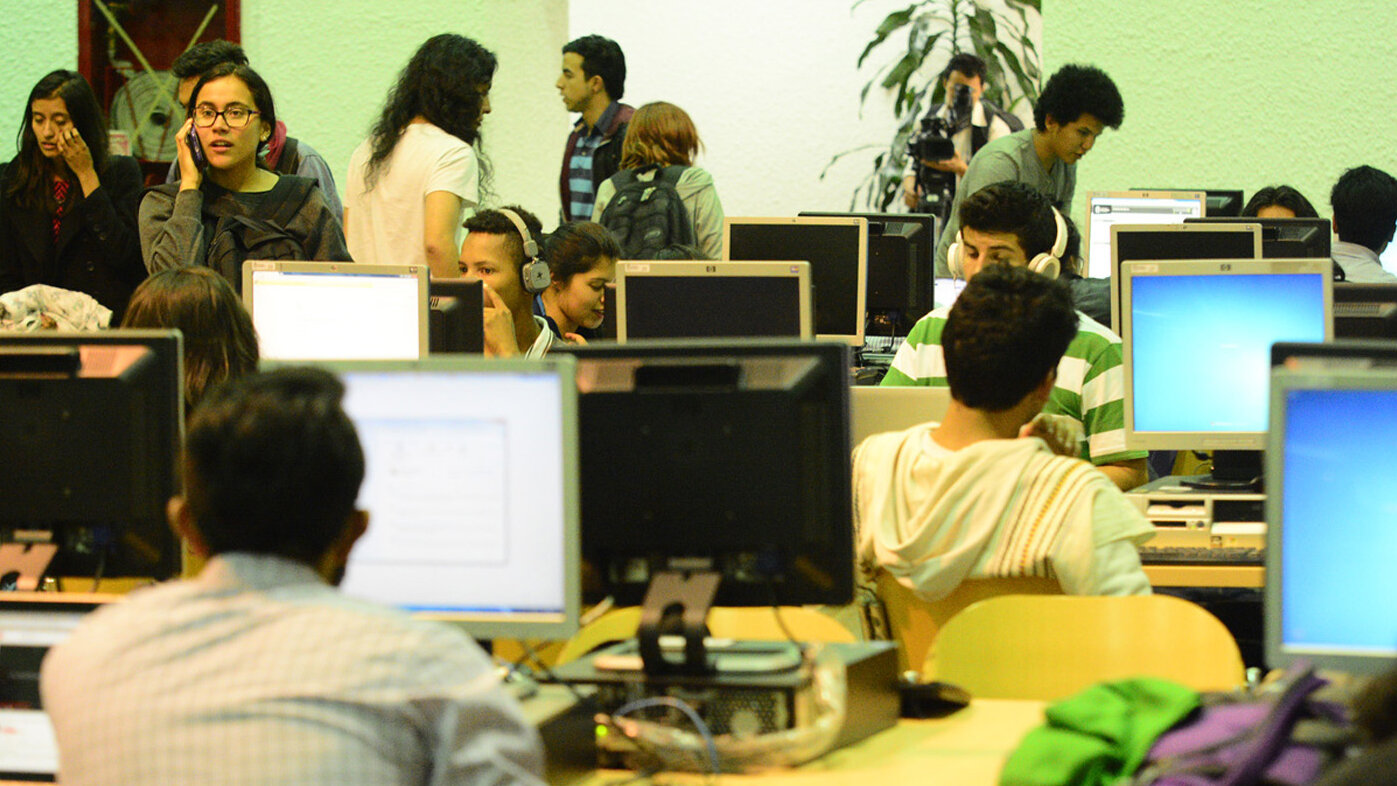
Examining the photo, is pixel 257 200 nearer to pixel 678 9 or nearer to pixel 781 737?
pixel 781 737

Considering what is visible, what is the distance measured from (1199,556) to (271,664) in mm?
2075

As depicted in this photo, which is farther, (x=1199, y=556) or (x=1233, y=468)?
(x=1233, y=468)

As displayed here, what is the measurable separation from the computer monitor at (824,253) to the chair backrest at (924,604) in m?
2.25

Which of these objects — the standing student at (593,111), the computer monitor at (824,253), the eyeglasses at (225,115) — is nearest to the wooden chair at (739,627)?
the eyeglasses at (225,115)

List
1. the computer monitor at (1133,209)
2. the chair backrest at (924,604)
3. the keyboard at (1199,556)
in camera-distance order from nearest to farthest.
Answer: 1. the chair backrest at (924,604)
2. the keyboard at (1199,556)
3. the computer monitor at (1133,209)

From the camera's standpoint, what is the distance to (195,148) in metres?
3.54


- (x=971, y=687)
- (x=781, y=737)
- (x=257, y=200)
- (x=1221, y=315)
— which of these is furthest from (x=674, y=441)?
(x=257, y=200)

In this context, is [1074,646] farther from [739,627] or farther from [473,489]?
[473,489]

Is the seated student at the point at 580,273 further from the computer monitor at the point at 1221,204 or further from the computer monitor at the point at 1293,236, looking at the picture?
the computer monitor at the point at 1221,204

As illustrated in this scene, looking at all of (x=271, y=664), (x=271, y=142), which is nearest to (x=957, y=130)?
(x=271, y=142)

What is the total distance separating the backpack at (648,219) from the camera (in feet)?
15.5

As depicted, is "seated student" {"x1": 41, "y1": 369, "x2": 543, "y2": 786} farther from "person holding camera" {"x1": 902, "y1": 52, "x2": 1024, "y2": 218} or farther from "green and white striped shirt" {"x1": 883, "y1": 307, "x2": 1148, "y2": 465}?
"person holding camera" {"x1": 902, "y1": 52, "x2": 1024, "y2": 218}

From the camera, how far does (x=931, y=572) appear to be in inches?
85.8

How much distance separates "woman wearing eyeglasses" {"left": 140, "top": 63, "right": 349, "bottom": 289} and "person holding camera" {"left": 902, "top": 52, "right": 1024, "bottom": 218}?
3450 millimetres
